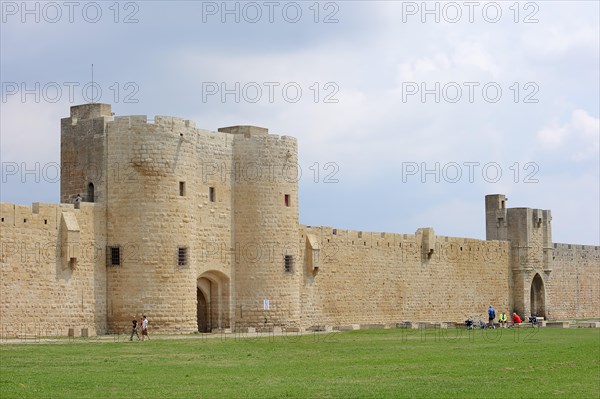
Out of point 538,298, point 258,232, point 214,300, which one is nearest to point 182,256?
point 214,300

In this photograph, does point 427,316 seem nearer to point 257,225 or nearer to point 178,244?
point 257,225

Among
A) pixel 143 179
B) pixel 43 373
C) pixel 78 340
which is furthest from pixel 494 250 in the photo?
pixel 43 373

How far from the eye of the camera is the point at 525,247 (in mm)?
55312

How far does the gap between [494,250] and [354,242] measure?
11.8m

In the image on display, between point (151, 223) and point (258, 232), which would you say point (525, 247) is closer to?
point (258, 232)

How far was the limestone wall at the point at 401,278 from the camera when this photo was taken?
4331 cm

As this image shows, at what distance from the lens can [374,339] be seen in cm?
3347

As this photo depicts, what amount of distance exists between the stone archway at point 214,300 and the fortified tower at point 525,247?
67.9ft

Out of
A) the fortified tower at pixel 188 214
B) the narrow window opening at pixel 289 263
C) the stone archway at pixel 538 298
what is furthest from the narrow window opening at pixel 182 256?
the stone archway at pixel 538 298

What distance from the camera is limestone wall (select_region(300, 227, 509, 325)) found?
43.3 m

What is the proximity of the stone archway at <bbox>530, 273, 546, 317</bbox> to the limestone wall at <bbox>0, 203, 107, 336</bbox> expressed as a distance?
28133mm

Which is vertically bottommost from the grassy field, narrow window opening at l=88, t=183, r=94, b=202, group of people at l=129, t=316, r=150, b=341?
the grassy field

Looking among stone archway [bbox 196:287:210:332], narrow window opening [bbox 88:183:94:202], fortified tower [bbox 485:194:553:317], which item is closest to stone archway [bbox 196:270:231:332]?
stone archway [bbox 196:287:210:332]

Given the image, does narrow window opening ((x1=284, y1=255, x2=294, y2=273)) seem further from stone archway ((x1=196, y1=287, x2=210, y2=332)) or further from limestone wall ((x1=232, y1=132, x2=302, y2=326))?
stone archway ((x1=196, y1=287, x2=210, y2=332))
